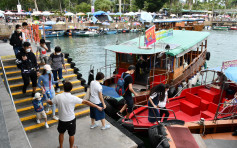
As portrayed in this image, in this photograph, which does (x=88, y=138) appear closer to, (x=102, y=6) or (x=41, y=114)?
(x=41, y=114)

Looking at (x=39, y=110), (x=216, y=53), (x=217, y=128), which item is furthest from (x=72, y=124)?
(x=216, y=53)

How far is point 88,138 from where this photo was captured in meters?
5.10

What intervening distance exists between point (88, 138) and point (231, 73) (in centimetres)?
506

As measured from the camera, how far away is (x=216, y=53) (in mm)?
26000

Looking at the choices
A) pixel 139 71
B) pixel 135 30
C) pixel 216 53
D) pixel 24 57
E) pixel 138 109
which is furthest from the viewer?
pixel 135 30

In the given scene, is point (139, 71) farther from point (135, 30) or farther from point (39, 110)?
point (135, 30)

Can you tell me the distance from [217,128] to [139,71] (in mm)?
4189

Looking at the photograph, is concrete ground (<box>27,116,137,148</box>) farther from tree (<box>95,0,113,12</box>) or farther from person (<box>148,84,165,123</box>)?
tree (<box>95,0,113,12</box>)

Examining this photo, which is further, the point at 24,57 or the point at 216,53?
the point at 216,53

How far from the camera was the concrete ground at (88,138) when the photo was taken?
4.85 m

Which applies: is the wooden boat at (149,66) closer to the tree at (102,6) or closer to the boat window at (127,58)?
the boat window at (127,58)

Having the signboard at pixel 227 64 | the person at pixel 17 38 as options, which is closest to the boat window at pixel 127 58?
the signboard at pixel 227 64

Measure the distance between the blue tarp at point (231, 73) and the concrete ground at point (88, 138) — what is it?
3.85 meters

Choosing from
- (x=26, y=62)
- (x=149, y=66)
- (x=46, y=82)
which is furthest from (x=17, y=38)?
(x=149, y=66)
